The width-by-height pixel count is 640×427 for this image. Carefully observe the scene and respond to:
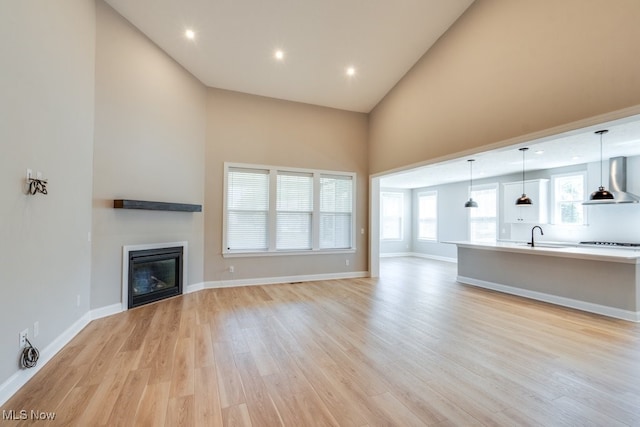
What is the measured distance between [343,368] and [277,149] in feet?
14.5

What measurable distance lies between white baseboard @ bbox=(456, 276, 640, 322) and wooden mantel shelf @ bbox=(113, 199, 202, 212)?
5731 millimetres

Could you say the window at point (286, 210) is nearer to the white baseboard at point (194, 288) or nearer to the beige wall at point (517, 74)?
the white baseboard at point (194, 288)

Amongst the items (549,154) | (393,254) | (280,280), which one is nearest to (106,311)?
(280,280)

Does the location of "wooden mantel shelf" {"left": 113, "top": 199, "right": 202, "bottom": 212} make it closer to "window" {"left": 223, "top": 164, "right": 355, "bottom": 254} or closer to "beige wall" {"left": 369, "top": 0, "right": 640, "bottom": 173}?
"window" {"left": 223, "top": 164, "right": 355, "bottom": 254}

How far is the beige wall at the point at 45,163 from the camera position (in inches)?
82.0

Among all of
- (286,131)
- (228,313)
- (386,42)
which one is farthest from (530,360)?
(286,131)

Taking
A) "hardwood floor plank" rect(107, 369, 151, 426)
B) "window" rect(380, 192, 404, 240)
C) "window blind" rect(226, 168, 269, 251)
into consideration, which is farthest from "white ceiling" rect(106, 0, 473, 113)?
"window" rect(380, 192, 404, 240)

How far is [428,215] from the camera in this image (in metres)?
10.4

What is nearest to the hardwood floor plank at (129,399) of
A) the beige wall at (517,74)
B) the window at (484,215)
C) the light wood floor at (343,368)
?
the light wood floor at (343,368)

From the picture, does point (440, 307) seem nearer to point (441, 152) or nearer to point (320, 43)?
point (441, 152)

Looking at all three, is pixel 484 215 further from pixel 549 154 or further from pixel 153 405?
pixel 153 405

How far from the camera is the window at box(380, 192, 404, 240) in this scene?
10.6m

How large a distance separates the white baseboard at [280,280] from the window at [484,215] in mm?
4533

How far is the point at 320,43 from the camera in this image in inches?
177
